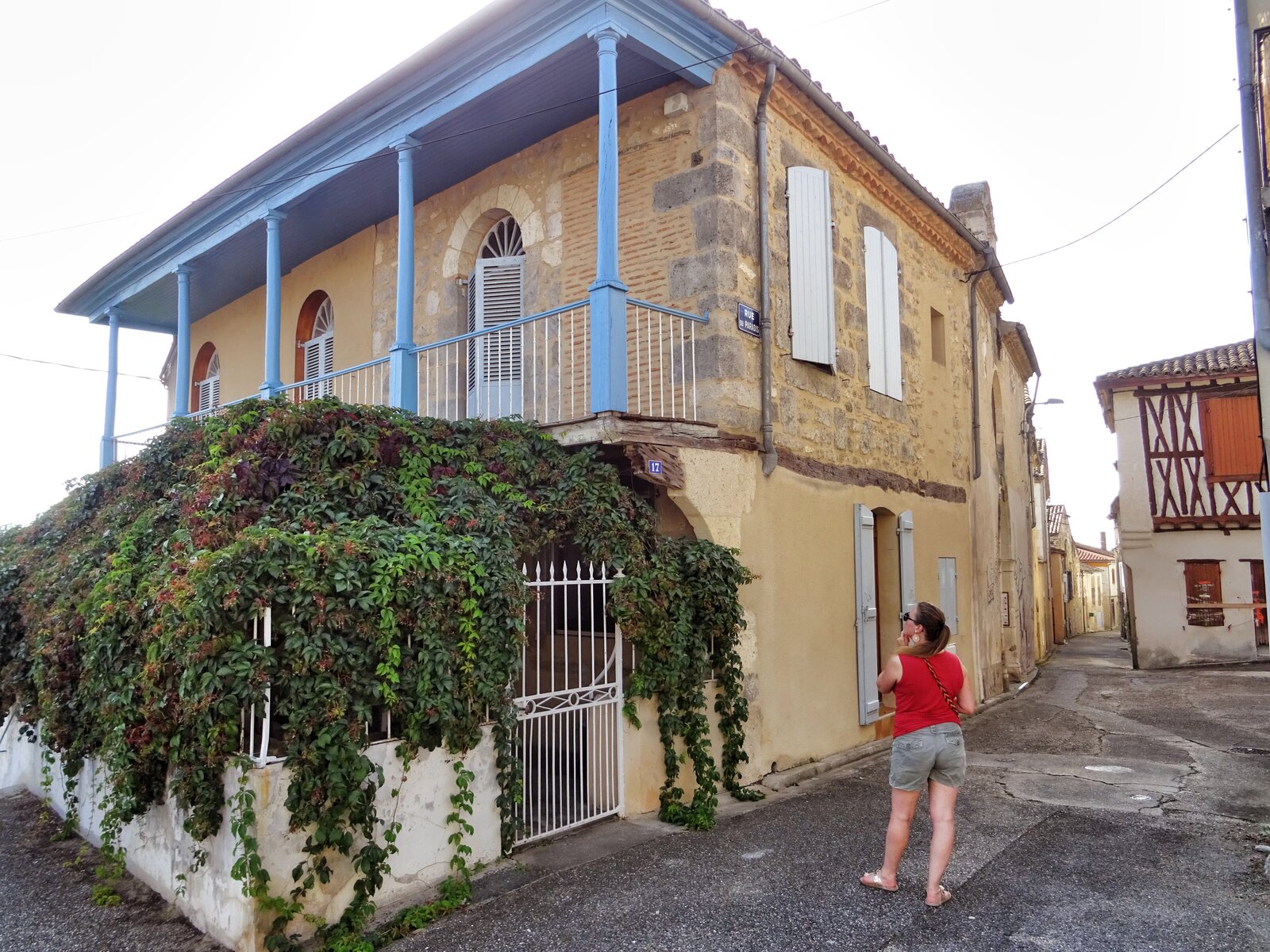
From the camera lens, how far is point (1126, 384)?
673 inches

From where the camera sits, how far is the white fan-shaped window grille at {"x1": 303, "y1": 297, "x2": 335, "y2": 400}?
1121 cm

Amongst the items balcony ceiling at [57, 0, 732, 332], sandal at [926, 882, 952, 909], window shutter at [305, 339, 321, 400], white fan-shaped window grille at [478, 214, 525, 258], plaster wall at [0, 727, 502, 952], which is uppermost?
balcony ceiling at [57, 0, 732, 332]

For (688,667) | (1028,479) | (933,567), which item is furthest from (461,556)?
(1028,479)

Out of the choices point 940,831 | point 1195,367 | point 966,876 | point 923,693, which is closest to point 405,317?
point 923,693

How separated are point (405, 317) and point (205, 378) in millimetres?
7972

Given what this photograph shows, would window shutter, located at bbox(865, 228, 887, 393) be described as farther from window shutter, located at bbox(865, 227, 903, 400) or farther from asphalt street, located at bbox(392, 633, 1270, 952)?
asphalt street, located at bbox(392, 633, 1270, 952)

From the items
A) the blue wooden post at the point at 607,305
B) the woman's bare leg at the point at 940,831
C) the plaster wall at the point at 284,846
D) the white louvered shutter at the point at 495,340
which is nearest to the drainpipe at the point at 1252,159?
the woman's bare leg at the point at 940,831

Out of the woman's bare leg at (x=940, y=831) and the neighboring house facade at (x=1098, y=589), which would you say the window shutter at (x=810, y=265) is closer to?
the woman's bare leg at (x=940, y=831)

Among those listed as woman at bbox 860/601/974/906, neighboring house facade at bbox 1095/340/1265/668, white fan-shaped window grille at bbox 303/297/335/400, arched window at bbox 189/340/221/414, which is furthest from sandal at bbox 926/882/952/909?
neighboring house facade at bbox 1095/340/1265/668

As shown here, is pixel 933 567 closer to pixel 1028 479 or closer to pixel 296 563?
pixel 296 563

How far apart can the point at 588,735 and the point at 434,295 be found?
546cm

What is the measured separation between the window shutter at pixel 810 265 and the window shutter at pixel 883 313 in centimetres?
109

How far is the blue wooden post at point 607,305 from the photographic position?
6.16 meters

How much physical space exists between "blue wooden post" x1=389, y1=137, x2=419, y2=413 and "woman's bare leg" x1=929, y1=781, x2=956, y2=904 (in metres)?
5.10
